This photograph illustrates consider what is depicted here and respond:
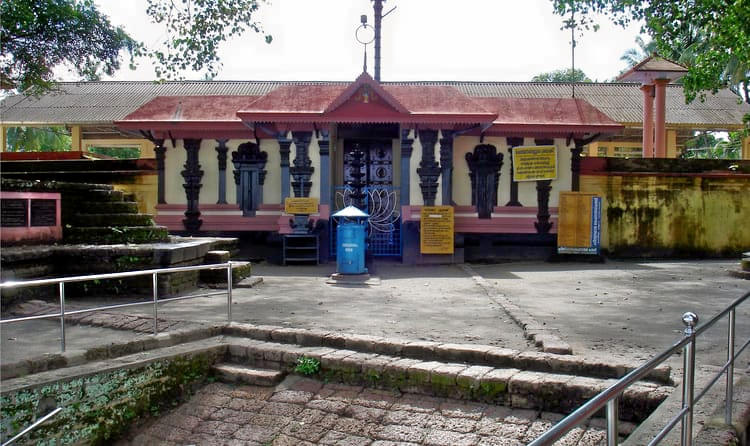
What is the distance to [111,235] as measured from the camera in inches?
383

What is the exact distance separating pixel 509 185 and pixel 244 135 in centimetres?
663

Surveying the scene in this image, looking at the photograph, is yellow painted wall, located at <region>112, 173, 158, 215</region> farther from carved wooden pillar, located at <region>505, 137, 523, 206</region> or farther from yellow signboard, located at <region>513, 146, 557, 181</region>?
yellow signboard, located at <region>513, 146, 557, 181</region>

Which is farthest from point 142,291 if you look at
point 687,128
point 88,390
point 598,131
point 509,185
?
point 687,128

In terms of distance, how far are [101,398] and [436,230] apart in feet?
30.6

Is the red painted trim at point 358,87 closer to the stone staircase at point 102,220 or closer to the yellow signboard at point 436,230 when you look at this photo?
the yellow signboard at point 436,230

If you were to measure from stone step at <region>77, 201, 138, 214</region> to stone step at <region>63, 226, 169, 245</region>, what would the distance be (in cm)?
56

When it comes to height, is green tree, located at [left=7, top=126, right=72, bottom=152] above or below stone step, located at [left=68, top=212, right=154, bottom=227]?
above

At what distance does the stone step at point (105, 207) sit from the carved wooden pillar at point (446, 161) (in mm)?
6859

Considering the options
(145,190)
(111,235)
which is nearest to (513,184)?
(111,235)

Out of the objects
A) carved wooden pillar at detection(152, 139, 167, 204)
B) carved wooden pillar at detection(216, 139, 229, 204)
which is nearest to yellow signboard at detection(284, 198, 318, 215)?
carved wooden pillar at detection(216, 139, 229, 204)

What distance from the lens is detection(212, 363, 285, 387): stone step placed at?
18.4ft

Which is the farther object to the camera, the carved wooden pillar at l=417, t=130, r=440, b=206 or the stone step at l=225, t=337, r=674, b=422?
the carved wooden pillar at l=417, t=130, r=440, b=206

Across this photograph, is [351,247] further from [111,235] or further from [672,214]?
[672,214]

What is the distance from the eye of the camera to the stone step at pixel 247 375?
18.4 feet
